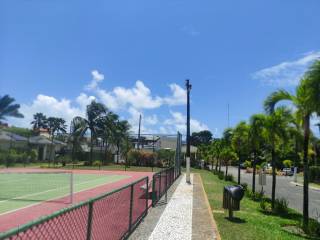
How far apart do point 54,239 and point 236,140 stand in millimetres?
25545

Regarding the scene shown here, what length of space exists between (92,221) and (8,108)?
151 ft

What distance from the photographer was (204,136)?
168 metres

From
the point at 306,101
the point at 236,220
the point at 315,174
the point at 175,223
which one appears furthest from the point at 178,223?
the point at 315,174

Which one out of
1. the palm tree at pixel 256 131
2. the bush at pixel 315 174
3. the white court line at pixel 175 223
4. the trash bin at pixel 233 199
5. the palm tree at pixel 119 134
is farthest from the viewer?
the palm tree at pixel 119 134

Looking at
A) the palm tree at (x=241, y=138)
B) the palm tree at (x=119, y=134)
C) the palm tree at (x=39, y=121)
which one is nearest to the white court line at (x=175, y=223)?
the palm tree at (x=241, y=138)

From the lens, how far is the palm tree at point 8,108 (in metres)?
48.0

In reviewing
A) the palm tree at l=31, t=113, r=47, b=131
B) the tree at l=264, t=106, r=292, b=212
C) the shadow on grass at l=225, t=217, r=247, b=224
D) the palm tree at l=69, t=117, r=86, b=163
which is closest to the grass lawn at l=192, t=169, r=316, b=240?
the shadow on grass at l=225, t=217, r=247, b=224

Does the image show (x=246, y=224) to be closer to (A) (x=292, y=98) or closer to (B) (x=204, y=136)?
(A) (x=292, y=98)

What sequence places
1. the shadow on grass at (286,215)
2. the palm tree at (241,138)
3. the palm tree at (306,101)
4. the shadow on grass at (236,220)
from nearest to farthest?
the palm tree at (306,101), the shadow on grass at (236,220), the shadow on grass at (286,215), the palm tree at (241,138)

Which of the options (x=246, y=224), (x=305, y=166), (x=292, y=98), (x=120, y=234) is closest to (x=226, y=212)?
(x=246, y=224)

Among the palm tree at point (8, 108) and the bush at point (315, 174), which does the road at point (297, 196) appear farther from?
the palm tree at point (8, 108)

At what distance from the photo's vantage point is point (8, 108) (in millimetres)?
48438

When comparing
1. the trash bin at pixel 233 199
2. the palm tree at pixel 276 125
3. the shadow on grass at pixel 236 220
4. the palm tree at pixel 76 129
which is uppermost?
the palm tree at pixel 76 129

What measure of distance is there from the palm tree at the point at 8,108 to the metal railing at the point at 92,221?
41.2 meters
